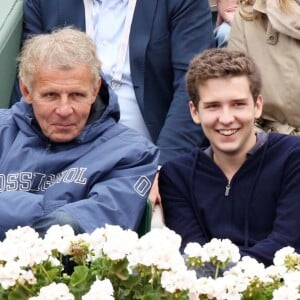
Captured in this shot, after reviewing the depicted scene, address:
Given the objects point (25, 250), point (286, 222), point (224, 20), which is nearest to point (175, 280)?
point (25, 250)

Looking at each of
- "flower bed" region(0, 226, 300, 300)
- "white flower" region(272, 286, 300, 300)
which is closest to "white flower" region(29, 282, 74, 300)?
"flower bed" region(0, 226, 300, 300)

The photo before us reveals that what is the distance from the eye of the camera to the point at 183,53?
3.93m

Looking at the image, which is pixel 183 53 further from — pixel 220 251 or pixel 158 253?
pixel 158 253

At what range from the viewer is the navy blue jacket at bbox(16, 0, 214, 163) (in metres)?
3.89

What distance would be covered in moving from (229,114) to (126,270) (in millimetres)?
1298

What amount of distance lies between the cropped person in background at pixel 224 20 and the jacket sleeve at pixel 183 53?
0.39 ft

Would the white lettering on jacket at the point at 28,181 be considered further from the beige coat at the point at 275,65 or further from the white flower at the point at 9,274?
the white flower at the point at 9,274

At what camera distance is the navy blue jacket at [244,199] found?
309 centimetres

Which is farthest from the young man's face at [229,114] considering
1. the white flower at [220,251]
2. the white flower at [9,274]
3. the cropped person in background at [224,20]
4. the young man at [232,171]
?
the white flower at [9,274]

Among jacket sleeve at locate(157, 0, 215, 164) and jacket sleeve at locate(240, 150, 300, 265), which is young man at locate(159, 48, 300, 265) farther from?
jacket sleeve at locate(157, 0, 215, 164)

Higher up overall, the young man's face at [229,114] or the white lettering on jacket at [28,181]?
the young man's face at [229,114]

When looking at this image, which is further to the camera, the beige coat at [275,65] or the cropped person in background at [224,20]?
→ the cropped person in background at [224,20]

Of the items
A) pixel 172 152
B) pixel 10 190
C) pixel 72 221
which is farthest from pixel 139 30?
pixel 72 221

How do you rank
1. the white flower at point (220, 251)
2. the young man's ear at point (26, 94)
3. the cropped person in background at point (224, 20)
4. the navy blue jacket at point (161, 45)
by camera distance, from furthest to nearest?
the cropped person in background at point (224, 20) → the navy blue jacket at point (161, 45) → the young man's ear at point (26, 94) → the white flower at point (220, 251)
